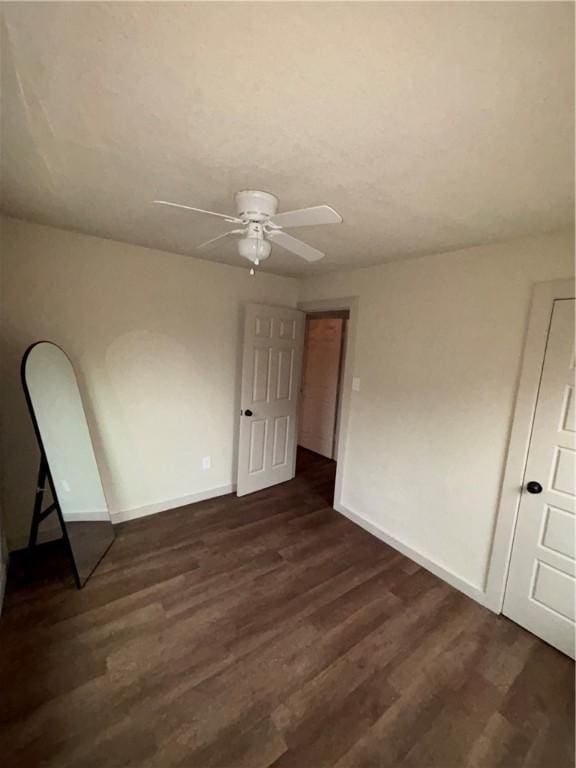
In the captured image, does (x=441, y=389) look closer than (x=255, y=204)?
No

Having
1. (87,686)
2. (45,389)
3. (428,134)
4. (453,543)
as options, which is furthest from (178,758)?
(428,134)

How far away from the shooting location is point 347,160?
1.20 metres

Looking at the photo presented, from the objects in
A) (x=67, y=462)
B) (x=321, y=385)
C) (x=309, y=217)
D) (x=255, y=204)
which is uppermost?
(x=255, y=204)

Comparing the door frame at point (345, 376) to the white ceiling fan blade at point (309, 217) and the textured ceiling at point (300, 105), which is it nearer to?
the textured ceiling at point (300, 105)

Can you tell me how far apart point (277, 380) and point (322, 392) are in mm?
1513

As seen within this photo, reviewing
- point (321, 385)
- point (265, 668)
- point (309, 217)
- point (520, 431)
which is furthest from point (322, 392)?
point (309, 217)

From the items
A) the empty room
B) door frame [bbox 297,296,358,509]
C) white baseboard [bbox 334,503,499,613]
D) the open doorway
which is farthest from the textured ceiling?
the open doorway

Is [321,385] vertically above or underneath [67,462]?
above

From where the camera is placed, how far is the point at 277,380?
11.2 feet

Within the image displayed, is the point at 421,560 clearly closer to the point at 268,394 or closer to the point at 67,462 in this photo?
the point at 268,394

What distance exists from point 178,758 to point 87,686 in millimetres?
565

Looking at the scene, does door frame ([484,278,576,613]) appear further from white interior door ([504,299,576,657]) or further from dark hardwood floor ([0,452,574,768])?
dark hardwood floor ([0,452,574,768])

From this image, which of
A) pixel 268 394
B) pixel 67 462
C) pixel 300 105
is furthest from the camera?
pixel 268 394

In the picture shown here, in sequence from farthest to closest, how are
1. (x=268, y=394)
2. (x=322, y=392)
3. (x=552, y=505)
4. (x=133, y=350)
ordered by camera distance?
Result: 1. (x=322, y=392)
2. (x=268, y=394)
3. (x=133, y=350)
4. (x=552, y=505)
